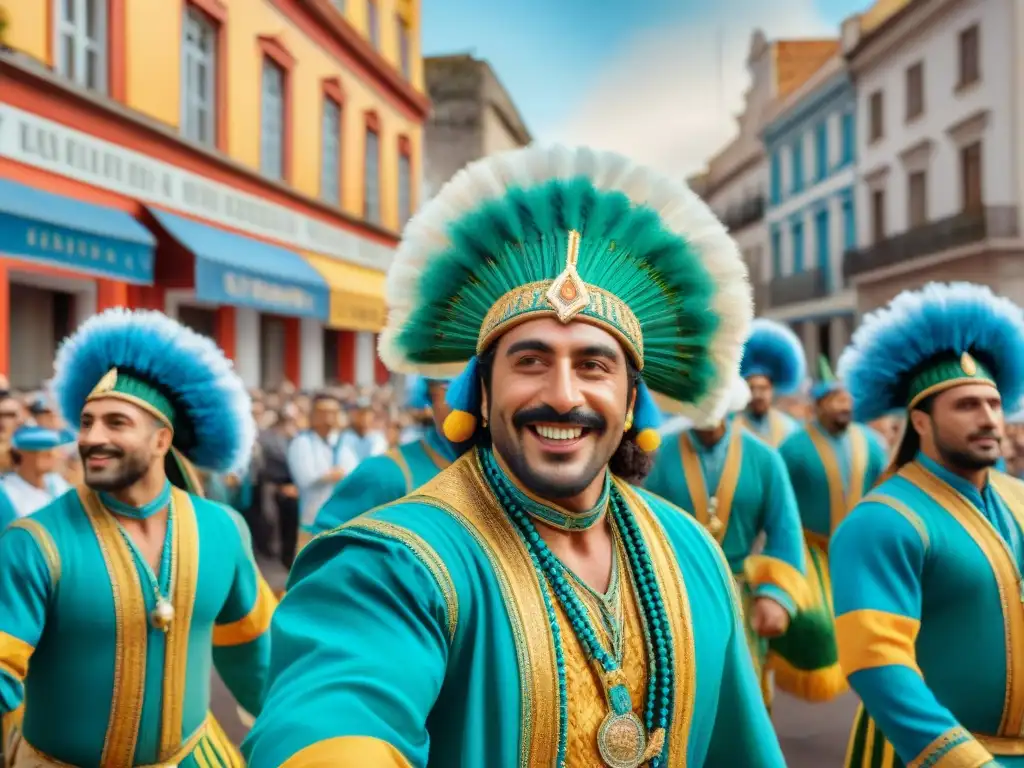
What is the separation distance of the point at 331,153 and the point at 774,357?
1440 centimetres

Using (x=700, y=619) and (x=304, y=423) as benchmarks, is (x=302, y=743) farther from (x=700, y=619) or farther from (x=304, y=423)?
(x=304, y=423)

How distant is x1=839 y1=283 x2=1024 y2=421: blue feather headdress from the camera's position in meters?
3.48

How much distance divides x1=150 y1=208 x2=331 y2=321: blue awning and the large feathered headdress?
11167 millimetres

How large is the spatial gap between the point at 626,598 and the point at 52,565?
1959mm

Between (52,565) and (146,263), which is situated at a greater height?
(146,263)

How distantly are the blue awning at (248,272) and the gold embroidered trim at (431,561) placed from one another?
11.6 m

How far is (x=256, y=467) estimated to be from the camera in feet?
36.3

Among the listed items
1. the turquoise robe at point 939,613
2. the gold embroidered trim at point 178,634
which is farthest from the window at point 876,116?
the gold embroidered trim at point 178,634

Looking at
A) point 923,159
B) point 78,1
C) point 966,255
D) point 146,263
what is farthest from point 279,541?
point 923,159

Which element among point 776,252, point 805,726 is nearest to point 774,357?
point 805,726

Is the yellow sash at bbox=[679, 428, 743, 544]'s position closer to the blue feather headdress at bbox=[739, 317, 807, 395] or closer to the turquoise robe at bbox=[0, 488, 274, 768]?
the blue feather headdress at bbox=[739, 317, 807, 395]

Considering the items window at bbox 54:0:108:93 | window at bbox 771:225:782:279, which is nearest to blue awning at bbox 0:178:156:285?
window at bbox 54:0:108:93

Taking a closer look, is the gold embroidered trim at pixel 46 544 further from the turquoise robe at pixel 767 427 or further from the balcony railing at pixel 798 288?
the balcony railing at pixel 798 288

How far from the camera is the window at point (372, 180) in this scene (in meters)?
22.0
